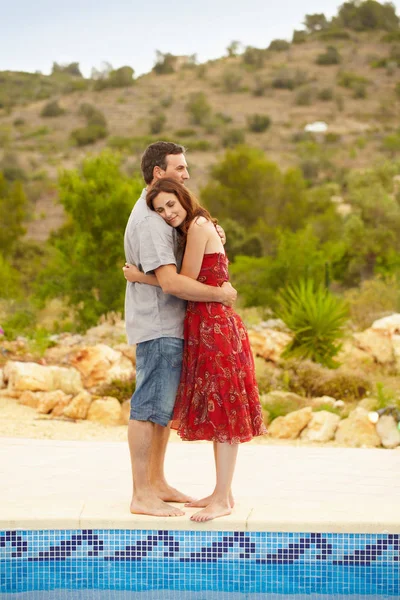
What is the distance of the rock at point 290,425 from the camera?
20.3ft

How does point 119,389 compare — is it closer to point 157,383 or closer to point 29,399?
point 29,399

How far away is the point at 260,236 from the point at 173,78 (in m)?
22.5

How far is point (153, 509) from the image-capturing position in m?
3.53

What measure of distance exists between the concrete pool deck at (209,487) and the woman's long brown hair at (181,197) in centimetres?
125

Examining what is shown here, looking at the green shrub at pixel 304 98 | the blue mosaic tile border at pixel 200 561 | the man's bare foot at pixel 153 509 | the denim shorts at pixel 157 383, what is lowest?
the blue mosaic tile border at pixel 200 561

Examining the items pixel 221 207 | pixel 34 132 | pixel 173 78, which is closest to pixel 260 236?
pixel 221 207

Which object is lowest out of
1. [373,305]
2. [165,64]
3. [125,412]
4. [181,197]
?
[125,412]

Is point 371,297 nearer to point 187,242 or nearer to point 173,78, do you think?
point 187,242

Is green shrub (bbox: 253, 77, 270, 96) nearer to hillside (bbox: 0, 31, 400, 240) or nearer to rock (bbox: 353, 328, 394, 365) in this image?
hillside (bbox: 0, 31, 400, 240)

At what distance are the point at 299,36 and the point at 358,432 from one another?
37.9m

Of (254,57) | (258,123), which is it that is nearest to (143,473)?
(258,123)

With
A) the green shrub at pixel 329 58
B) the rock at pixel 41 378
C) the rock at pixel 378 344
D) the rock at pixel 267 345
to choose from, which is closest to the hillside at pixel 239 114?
the green shrub at pixel 329 58

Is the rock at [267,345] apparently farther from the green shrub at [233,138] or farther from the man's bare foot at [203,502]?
the green shrub at [233,138]

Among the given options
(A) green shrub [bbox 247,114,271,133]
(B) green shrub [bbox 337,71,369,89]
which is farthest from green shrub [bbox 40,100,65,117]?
(B) green shrub [bbox 337,71,369,89]
